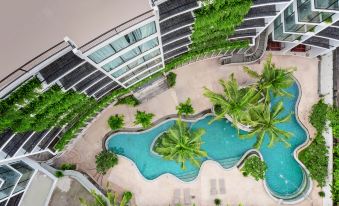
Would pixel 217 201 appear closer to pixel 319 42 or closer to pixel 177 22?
pixel 319 42

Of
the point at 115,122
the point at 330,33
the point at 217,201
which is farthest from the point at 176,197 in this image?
the point at 330,33

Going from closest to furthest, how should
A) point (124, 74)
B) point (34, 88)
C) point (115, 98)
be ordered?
point (34, 88) → point (124, 74) → point (115, 98)

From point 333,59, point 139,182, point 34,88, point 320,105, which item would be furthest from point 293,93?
point 34,88

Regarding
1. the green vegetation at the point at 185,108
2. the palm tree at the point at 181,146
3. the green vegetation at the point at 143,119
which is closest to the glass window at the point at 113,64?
the green vegetation at the point at 143,119

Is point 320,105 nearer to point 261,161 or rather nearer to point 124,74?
point 261,161

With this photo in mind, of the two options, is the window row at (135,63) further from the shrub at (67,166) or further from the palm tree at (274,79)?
the shrub at (67,166)

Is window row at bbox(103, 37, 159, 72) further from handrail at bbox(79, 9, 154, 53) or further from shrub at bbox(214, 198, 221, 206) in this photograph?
shrub at bbox(214, 198, 221, 206)

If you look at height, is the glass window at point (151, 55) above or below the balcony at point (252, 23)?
below
